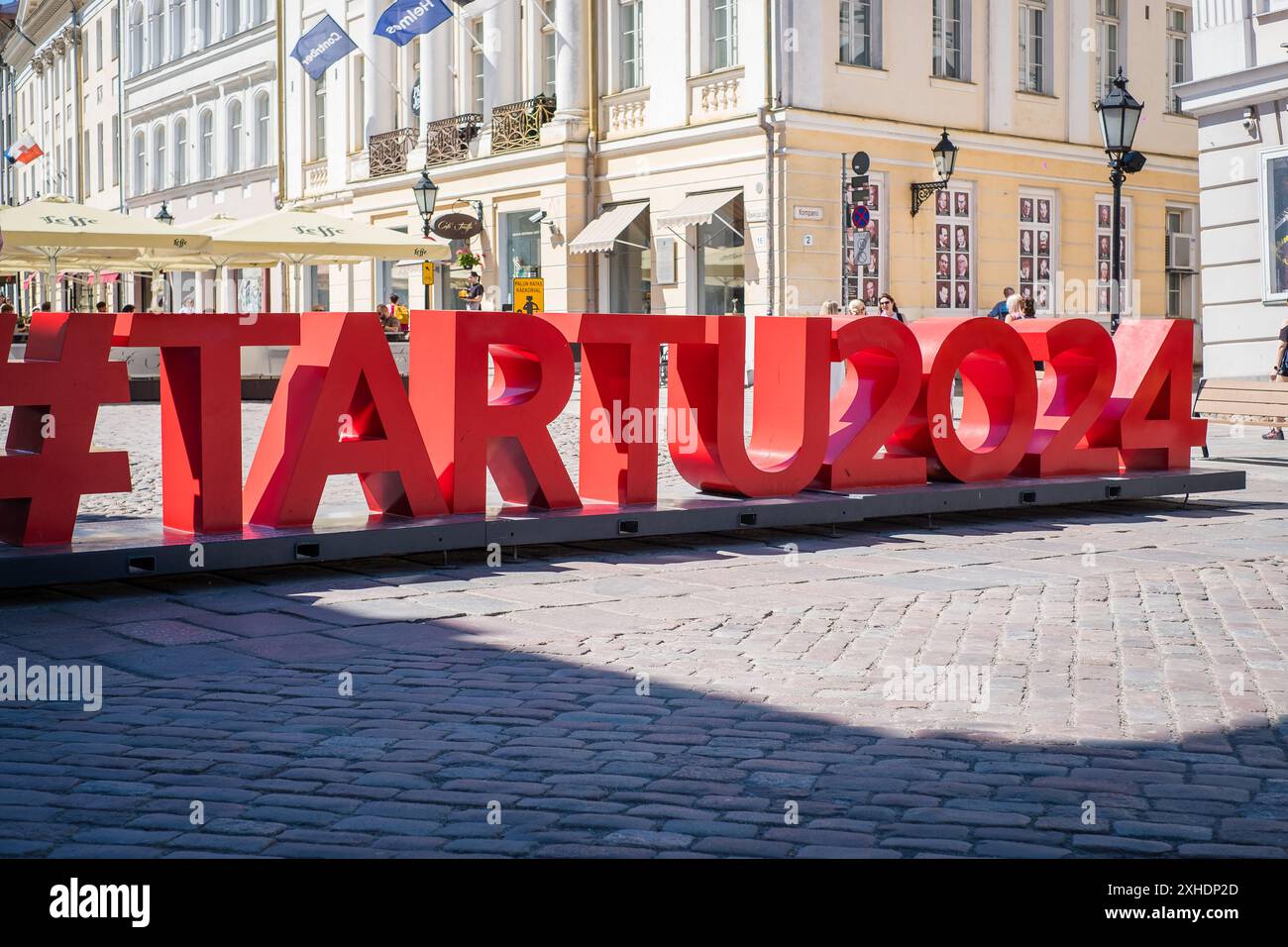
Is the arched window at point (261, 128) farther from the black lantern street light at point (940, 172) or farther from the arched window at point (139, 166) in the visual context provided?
the black lantern street light at point (940, 172)

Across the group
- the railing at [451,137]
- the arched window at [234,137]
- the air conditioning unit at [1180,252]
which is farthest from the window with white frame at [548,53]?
the arched window at [234,137]

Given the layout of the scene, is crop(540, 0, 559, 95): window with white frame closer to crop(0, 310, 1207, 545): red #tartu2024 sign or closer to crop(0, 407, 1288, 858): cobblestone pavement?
crop(0, 310, 1207, 545): red #tartu2024 sign

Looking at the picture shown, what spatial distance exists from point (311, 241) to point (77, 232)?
350cm

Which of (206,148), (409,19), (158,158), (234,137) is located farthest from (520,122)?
(158,158)

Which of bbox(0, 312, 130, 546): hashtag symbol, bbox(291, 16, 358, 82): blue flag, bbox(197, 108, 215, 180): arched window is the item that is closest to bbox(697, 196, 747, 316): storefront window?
bbox(291, 16, 358, 82): blue flag

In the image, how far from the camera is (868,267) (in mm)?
27953

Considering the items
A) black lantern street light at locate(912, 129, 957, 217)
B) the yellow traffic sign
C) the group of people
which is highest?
black lantern street light at locate(912, 129, 957, 217)

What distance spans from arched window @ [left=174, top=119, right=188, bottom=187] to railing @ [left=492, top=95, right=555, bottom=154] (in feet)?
62.6

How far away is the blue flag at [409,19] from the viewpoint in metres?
29.6

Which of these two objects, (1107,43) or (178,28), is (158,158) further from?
(1107,43)

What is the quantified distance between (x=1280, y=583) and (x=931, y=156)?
843 inches

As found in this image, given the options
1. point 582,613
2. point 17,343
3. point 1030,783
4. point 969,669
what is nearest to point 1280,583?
point 969,669

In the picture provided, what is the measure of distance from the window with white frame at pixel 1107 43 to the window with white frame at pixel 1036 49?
1.33 m

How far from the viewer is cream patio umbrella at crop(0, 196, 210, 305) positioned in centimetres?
2398
